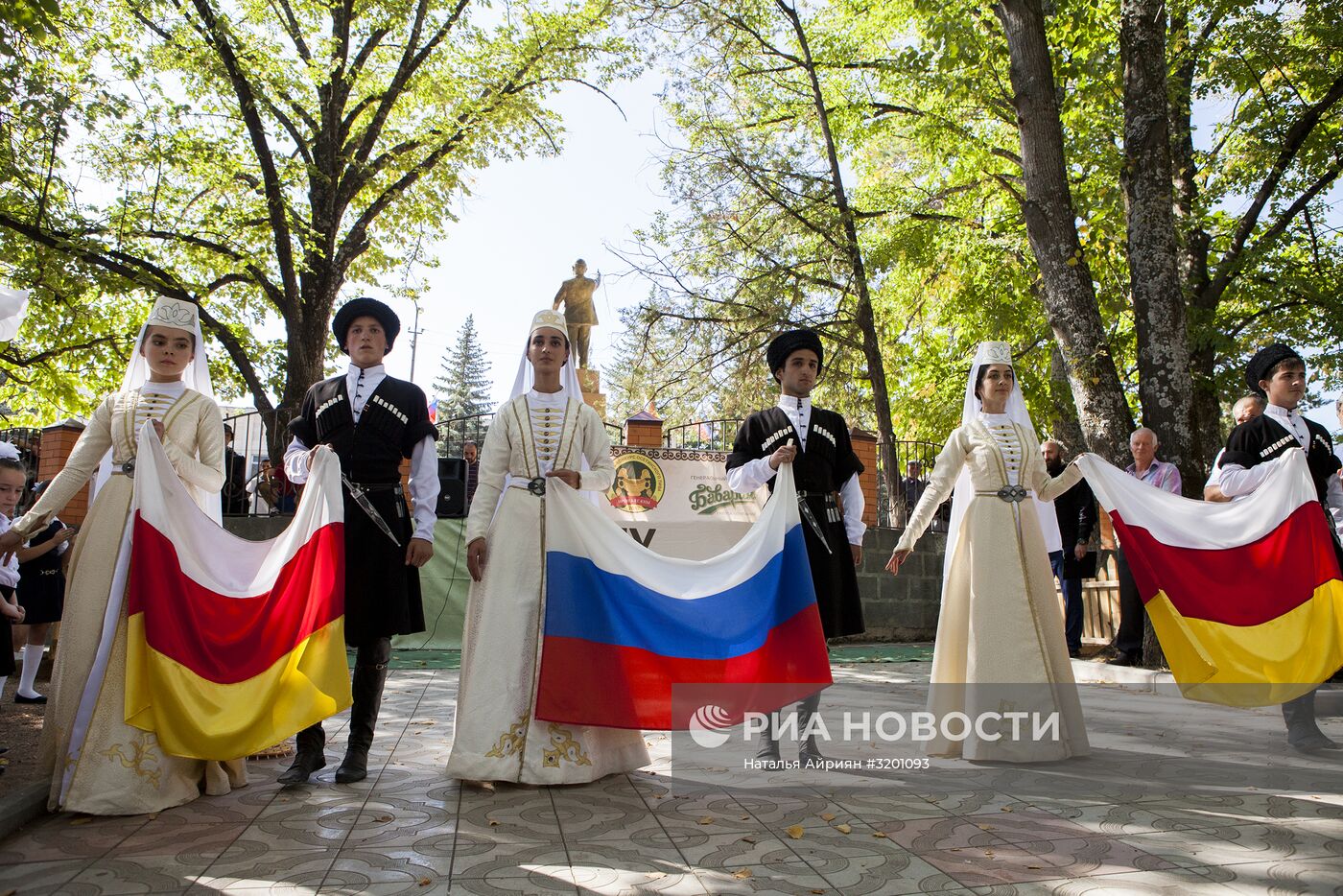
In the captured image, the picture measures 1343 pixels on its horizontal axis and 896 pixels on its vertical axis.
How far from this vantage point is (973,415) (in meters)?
5.77

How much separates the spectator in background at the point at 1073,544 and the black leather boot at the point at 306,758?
7.54 meters

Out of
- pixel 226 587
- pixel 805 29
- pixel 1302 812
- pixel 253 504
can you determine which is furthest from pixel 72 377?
pixel 1302 812

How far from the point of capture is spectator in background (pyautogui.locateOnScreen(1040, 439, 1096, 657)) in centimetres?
1003

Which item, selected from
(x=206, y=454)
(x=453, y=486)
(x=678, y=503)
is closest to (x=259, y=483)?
(x=453, y=486)

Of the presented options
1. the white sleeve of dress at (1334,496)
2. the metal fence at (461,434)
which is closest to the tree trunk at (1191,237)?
the white sleeve of dress at (1334,496)

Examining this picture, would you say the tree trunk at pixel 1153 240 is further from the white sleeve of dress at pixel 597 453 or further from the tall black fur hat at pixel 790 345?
the white sleeve of dress at pixel 597 453

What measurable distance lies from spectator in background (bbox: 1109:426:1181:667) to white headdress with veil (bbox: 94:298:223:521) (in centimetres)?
715

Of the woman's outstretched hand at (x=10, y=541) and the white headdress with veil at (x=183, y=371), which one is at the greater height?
the white headdress with veil at (x=183, y=371)

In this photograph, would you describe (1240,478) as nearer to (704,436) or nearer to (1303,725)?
(1303,725)

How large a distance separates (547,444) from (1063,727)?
3079mm

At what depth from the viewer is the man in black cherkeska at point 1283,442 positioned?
6.08 meters

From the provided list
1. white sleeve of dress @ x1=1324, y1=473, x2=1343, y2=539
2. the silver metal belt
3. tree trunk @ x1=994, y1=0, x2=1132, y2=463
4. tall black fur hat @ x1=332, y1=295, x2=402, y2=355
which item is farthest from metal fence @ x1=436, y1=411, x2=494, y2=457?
white sleeve of dress @ x1=1324, y1=473, x2=1343, y2=539

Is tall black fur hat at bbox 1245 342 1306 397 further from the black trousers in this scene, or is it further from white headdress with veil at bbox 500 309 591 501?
white headdress with veil at bbox 500 309 591 501

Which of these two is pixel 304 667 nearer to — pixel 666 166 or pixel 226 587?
pixel 226 587
